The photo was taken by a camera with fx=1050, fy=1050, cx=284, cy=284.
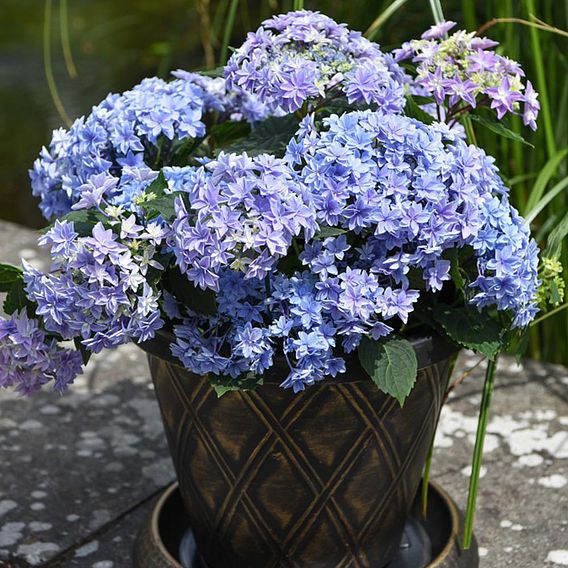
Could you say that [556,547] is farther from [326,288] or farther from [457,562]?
[326,288]

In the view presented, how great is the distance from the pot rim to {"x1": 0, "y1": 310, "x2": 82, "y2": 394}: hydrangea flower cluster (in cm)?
11

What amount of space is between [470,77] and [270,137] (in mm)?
280

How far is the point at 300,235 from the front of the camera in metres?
1.28

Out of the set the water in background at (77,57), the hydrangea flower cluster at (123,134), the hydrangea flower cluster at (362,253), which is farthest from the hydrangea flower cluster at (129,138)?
the water in background at (77,57)

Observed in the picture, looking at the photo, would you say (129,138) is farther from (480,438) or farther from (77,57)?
(77,57)

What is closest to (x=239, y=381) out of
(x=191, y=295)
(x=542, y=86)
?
(x=191, y=295)

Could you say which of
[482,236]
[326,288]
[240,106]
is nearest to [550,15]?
[240,106]

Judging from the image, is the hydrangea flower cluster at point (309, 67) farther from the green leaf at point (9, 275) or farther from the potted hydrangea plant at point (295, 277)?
the green leaf at point (9, 275)

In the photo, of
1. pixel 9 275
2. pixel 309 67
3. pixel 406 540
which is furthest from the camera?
pixel 406 540

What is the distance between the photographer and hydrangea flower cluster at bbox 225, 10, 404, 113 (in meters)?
1.26

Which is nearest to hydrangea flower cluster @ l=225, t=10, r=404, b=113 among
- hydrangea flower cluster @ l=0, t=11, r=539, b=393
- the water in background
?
hydrangea flower cluster @ l=0, t=11, r=539, b=393

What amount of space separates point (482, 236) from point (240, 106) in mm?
465

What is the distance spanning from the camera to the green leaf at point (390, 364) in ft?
4.00

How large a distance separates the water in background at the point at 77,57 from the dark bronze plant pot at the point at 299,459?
1973 mm
